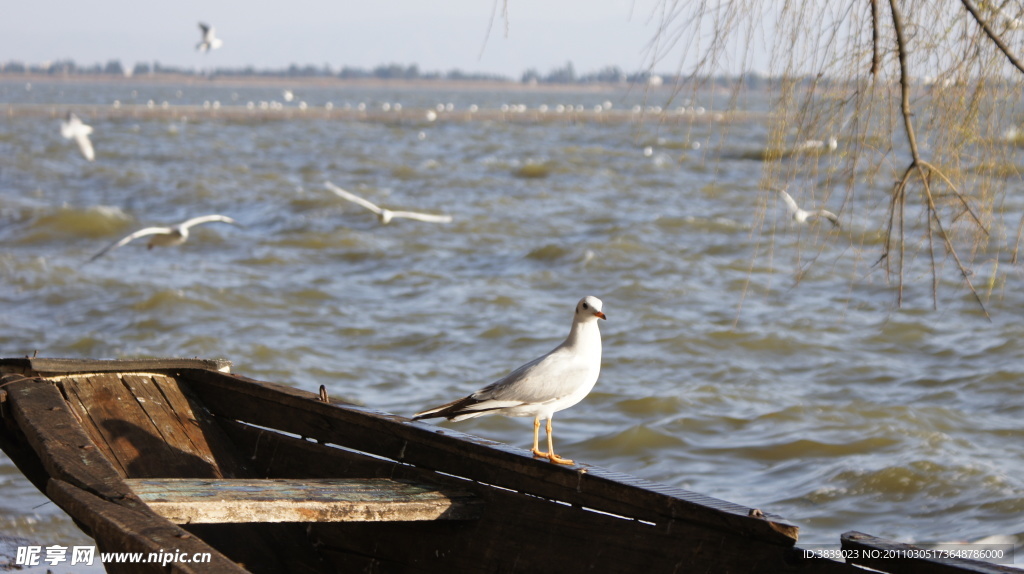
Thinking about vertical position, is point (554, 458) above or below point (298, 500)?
above

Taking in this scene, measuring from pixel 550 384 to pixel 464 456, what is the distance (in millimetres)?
426

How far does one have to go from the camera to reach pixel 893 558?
2.56m

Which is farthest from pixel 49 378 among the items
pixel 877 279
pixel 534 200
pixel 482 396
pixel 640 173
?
pixel 640 173

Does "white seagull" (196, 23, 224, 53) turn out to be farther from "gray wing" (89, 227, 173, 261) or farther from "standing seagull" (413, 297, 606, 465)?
"standing seagull" (413, 297, 606, 465)

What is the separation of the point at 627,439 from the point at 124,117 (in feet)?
169

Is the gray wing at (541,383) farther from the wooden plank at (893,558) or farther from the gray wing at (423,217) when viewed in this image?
the gray wing at (423,217)

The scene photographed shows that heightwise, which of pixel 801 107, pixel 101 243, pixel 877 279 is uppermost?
pixel 801 107

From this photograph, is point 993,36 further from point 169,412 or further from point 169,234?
point 169,234

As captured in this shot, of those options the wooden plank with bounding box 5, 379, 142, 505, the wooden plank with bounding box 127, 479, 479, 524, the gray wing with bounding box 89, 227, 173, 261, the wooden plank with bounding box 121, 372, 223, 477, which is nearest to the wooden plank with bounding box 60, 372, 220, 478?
the wooden plank with bounding box 121, 372, 223, 477

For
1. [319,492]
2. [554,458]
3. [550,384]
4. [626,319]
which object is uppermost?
[550,384]

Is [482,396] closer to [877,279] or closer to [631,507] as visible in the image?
[631,507]

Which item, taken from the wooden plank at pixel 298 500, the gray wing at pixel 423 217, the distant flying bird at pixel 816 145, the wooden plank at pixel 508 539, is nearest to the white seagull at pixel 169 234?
the gray wing at pixel 423 217

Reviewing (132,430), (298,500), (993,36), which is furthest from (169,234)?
(993,36)

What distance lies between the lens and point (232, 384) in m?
4.24
